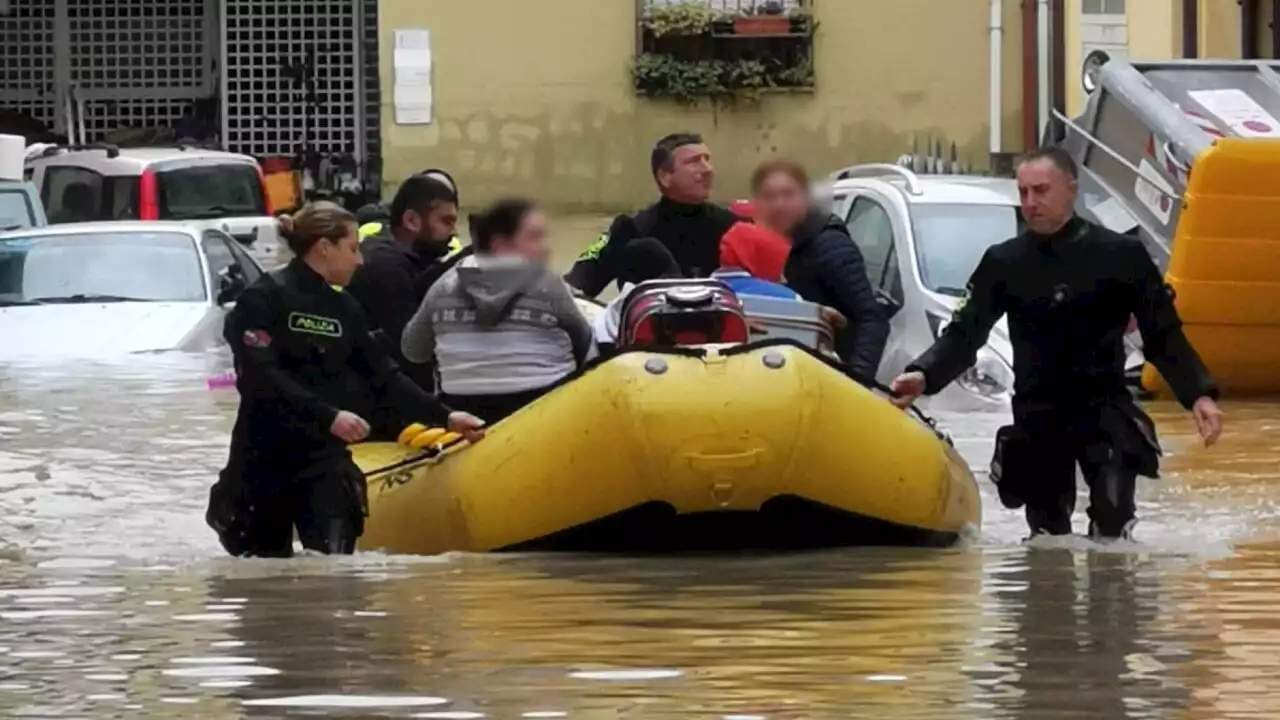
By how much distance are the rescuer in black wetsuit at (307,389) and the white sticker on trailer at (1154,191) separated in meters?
7.88

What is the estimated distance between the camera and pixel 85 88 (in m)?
37.9

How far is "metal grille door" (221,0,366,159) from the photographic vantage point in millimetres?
37062

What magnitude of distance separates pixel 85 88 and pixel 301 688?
31302 mm

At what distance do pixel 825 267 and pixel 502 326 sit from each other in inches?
52.6

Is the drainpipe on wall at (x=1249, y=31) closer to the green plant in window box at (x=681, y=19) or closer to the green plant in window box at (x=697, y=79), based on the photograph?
the green plant in window box at (x=697, y=79)

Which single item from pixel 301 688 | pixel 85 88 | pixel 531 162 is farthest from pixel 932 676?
pixel 85 88

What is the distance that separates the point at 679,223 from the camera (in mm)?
11797

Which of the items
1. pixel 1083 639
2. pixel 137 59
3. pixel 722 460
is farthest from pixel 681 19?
pixel 1083 639

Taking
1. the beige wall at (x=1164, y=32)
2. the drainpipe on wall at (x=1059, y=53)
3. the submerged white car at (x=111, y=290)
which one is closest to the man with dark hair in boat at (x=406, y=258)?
the submerged white car at (x=111, y=290)

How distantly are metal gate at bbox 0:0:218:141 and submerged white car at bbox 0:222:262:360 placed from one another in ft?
58.6

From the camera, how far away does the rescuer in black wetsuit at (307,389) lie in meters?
9.80

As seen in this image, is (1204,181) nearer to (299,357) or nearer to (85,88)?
(299,357)

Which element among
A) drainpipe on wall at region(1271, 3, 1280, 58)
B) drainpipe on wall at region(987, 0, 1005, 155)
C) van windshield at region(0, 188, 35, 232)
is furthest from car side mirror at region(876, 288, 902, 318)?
drainpipe on wall at region(987, 0, 1005, 155)

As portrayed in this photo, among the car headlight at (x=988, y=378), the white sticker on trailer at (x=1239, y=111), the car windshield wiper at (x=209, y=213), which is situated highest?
the white sticker on trailer at (x=1239, y=111)
